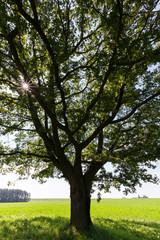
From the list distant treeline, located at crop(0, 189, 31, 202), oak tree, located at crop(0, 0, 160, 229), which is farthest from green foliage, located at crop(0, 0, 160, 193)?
distant treeline, located at crop(0, 189, 31, 202)

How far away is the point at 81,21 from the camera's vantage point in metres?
7.91

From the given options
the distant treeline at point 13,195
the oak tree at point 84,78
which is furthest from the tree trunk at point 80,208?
the distant treeline at point 13,195

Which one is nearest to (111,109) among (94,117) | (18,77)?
(94,117)

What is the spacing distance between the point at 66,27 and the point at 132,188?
10880 mm

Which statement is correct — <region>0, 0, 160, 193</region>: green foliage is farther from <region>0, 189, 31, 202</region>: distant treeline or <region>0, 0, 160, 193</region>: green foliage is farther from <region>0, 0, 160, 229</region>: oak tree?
<region>0, 189, 31, 202</region>: distant treeline

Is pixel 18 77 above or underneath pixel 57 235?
above

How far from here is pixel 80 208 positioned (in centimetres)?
1009

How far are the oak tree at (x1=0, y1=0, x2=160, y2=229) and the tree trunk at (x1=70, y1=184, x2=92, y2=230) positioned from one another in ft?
0.18

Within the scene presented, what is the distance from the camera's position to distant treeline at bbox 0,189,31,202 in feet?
424

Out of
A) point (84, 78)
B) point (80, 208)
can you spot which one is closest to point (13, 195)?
point (80, 208)

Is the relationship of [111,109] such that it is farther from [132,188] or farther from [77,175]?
[132,188]

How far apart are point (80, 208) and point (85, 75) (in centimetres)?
836

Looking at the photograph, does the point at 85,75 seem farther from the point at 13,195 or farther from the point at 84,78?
the point at 13,195

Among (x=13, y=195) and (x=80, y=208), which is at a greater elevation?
(x=80, y=208)
